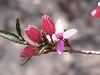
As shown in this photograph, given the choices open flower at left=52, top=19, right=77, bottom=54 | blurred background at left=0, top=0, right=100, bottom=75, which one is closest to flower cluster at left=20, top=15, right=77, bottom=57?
open flower at left=52, top=19, right=77, bottom=54

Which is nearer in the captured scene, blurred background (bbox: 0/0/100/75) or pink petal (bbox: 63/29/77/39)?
pink petal (bbox: 63/29/77/39)

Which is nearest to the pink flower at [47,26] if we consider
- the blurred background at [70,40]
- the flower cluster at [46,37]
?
the flower cluster at [46,37]

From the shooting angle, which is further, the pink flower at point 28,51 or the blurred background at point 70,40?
the blurred background at point 70,40

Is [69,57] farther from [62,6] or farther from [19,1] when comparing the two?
[19,1]

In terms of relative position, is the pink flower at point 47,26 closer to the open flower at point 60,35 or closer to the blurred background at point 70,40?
the open flower at point 60,35

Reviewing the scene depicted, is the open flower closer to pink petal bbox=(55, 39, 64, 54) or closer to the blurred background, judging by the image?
pink petal bbox=(55, 39, 64, 54)

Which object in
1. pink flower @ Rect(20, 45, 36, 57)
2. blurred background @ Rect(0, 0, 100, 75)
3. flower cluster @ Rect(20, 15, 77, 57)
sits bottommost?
blurred background @ Rect(0, 0, 100, 75)

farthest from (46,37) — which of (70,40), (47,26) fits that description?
(70,40)

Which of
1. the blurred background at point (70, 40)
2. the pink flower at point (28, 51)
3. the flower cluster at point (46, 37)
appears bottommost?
the blurred background at point (70, 40)

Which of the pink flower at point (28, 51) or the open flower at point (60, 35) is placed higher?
the open flower at point (60, 35)
